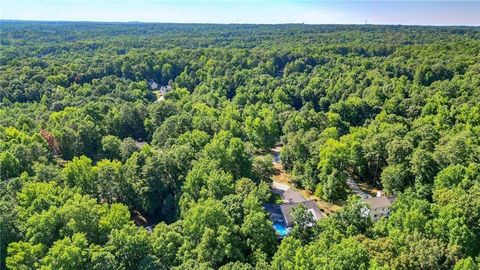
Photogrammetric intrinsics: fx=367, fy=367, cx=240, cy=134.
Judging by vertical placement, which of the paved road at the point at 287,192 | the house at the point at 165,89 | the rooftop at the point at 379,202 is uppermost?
the house at the point at 165,89

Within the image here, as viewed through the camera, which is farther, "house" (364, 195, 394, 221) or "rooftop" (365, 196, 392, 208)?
"rooftop" (365, 196, 392, 208)

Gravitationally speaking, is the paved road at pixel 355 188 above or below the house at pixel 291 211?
below

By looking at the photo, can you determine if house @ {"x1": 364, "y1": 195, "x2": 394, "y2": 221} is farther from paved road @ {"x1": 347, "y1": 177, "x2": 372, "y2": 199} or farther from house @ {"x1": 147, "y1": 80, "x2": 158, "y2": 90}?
house @ {"x1": 147, "y1": 80, "x2": 158, "y2": 90}

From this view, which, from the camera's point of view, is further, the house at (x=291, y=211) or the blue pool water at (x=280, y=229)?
the house at (x=291, y=211)

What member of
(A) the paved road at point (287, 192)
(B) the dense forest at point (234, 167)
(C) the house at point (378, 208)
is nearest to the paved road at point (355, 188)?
(B) the dense forest at point (234, 167)

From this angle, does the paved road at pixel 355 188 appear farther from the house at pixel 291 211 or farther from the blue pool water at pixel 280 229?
the blue pool water at pixel 280 229

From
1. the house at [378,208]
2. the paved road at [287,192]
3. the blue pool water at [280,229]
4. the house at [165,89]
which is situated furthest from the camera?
the house at [165,89]

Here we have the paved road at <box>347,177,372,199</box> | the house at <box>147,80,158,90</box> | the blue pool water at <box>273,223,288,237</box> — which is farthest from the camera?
the house at <box>147,80,158,90</box>

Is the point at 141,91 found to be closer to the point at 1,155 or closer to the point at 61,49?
the point at 1,155

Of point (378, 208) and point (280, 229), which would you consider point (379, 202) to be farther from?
point (280, 229)

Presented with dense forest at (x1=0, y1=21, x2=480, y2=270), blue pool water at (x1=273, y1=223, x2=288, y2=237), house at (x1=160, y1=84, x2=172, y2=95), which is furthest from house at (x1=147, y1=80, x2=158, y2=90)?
blue pool water at (x1=273, y1=223, x2=288, y2=237)
